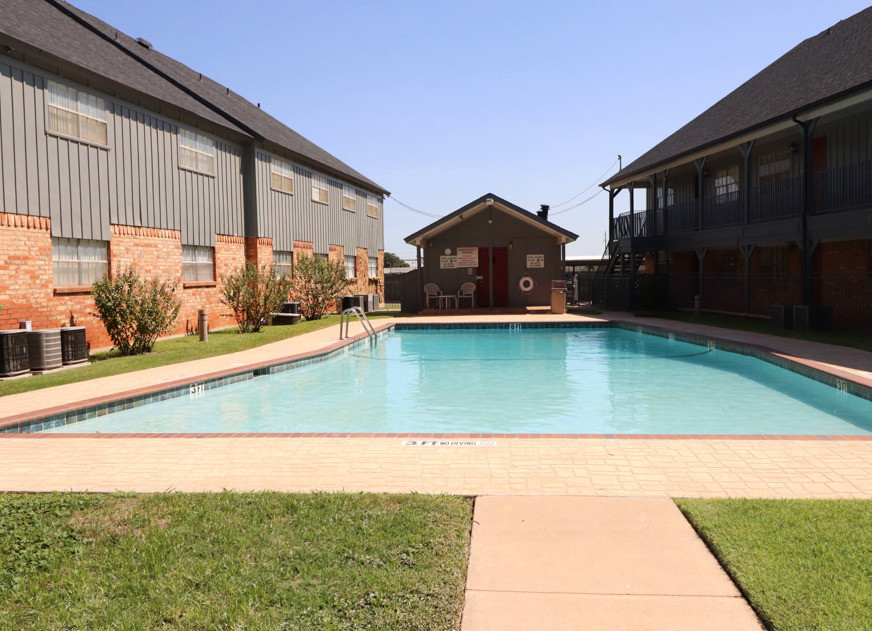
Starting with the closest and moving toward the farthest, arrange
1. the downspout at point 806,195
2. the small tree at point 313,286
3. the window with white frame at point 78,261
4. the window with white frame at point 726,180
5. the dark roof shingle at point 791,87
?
the window with white frame at point 78,261 < the dark roof shingle at point 791,87 < the downspout at point 806,195 < the window with white frame at point 726,180 < the small tree at point 313,286

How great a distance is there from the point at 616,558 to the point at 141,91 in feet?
48.4

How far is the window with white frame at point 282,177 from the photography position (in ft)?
71.6

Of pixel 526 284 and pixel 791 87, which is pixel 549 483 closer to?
pixel 791 87

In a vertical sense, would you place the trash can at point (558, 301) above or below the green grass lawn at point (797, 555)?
above

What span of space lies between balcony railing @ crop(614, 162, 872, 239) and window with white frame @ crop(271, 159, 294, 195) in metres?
13.1

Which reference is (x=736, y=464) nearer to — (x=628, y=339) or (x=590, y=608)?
(x=590, y=608)

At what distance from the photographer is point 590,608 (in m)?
3.01

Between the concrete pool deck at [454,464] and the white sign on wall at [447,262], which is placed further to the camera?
the white sign on wall at [447,262]

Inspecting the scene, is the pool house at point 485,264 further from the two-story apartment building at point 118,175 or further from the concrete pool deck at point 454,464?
the concrete pool deck at point 454,464

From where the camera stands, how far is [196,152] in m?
17.5

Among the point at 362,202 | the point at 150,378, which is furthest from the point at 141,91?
the point at 362,202

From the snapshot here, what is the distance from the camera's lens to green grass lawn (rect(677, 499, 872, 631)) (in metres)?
2.90

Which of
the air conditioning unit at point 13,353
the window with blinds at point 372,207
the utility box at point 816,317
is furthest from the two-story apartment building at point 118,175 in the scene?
the utility box at point 816,317

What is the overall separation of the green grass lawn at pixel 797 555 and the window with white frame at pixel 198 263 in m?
15.4
